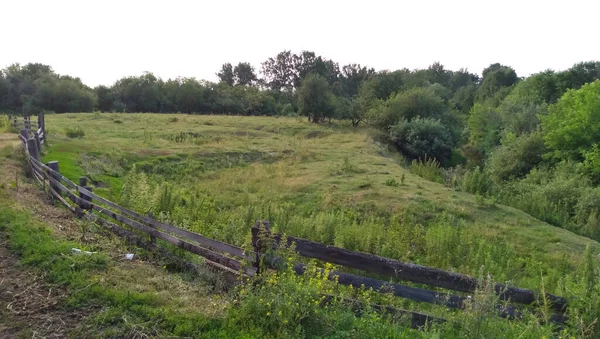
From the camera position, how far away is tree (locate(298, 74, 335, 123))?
142 ft

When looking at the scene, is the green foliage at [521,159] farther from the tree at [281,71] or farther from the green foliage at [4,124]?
the tree at [281,71]

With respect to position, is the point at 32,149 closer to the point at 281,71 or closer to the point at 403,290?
the point at 403,290

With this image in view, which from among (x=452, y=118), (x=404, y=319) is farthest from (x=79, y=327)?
(x=452, y=118)

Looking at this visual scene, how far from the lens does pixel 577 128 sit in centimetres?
2273

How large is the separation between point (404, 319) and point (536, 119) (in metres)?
29.1

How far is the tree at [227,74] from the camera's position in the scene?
289 ft

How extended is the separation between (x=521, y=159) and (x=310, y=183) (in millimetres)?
14641

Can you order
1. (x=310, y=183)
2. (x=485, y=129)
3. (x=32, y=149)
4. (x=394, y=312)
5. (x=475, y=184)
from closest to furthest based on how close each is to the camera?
(x=394, y=312) → (x=32, y=149) → (x=310, y=183) → (x=475, y=184) → (x=485, y=129)

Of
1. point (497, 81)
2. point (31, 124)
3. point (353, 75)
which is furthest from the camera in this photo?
point (353, 75)

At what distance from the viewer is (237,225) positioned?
9969 mm

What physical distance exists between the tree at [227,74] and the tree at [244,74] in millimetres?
861

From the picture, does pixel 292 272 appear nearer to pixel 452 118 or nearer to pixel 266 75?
pixel 452 118

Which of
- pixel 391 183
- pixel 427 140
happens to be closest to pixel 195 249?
pixel 391 183

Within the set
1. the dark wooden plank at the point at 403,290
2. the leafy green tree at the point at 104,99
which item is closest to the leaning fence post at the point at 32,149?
the dark wooden plank at the point at 403,290
